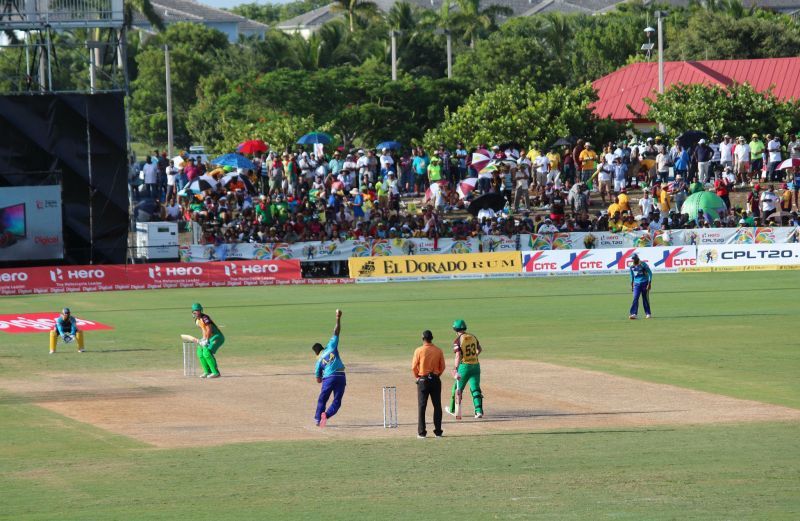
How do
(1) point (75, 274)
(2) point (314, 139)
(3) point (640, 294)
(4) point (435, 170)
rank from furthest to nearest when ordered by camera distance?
(2) point (314, 139)
(4) point (435, 170)
(1) point (75, 274)
(3) point (640, 294)

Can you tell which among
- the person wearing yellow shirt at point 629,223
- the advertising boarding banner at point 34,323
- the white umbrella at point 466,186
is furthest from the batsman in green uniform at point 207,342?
the white umbrella at point 466,186

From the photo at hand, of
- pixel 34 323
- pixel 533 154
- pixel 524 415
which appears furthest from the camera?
pixel 533 154

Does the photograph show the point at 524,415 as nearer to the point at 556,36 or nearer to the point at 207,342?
the point at 207,342

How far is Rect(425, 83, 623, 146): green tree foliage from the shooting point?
62375mm

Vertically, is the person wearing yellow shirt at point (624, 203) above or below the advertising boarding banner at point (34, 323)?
above

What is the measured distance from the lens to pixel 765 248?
5012 cm

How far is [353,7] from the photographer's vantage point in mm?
129375

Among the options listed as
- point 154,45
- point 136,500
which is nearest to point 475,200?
point 136,500

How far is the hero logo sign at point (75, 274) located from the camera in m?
48.1

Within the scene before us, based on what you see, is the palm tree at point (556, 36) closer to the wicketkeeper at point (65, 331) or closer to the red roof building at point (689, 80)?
the red roof building at point (689, 80)

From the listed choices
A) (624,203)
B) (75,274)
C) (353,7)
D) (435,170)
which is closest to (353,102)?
(435,170)

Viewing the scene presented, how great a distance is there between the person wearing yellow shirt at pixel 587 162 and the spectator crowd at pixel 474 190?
0.06m

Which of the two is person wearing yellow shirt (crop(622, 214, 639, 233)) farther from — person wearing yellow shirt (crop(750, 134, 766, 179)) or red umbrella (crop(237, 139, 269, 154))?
red umbrella (crop(237, 139, 269, 154))

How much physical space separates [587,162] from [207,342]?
1231 inches
